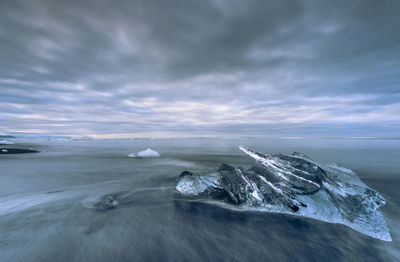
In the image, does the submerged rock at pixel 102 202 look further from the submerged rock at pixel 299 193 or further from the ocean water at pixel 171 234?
the submerged rock at pixel 299 193

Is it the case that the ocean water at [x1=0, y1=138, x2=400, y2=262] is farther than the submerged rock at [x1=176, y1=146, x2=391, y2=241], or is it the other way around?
the submerged rock at [x1=176, y1=146, x2=391, y2=241]

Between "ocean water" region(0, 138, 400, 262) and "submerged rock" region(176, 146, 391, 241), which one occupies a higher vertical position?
"submerged rock" region(176, 146, 391, 241)

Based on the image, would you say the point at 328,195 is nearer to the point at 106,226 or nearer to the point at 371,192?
the point at 371,192

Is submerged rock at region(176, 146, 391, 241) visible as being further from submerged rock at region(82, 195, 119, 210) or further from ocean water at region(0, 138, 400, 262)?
submerged rock at region(82, 195, 119, 210)

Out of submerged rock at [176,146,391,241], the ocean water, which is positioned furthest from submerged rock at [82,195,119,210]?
submerged rock at [176,146,391,241]

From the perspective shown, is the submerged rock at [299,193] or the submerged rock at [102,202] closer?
the submerged rock at [299,193]

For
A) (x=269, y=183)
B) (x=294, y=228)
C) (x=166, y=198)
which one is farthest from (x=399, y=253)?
(x=166, y=198)

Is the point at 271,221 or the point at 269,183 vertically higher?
the point at 269,183

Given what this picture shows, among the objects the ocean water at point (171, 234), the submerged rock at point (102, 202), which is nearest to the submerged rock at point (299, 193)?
the ocean water at point (171, 234)
